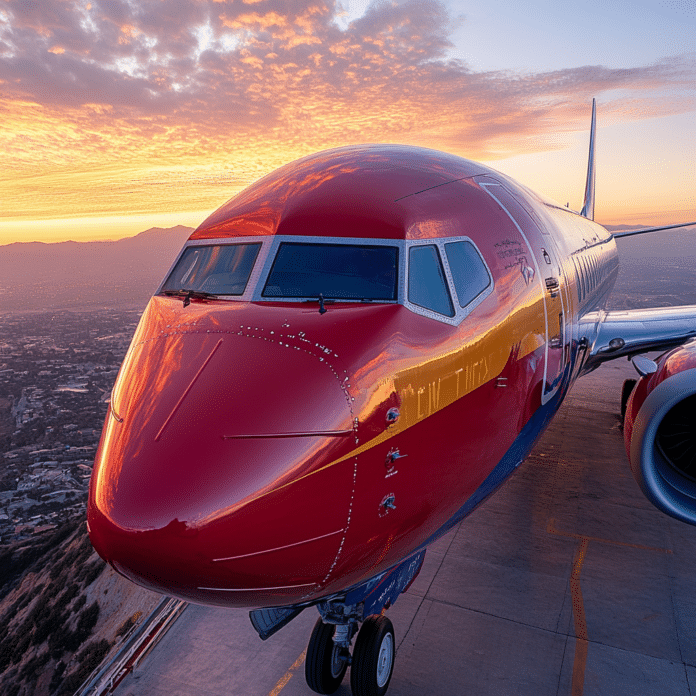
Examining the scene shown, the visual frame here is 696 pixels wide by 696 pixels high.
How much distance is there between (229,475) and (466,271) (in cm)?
288

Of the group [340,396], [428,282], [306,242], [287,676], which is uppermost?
[306,242]

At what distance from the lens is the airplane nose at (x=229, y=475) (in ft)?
10.7

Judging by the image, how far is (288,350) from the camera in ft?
12.7

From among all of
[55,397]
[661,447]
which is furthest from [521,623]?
[55,397]

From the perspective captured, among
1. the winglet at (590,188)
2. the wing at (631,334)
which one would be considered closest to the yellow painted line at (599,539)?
the wing at (631,334)

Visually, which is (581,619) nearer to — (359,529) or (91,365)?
(359,529)

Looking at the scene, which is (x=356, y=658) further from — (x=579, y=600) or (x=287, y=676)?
(x=579, y=600)

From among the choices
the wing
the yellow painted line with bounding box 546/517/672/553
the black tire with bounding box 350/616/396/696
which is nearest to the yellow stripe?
the black tire with bounding box 350/616/396/696

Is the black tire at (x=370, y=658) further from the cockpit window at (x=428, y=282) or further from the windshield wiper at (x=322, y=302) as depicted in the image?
the windshield wiper at (x=322, y=302)

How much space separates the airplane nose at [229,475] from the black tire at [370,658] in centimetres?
345

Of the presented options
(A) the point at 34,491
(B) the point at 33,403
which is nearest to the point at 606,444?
(A) the point at 34,491

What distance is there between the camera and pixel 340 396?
3666 mm

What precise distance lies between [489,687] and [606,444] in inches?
406

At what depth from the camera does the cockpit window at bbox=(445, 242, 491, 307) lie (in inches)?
193
